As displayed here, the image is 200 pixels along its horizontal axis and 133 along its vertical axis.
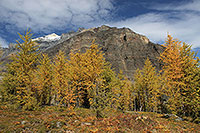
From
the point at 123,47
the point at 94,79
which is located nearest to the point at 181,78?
the point at 94,79

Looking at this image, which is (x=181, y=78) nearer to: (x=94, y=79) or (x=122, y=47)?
(x=94, y=79)

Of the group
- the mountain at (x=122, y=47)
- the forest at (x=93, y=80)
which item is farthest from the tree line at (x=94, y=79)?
the mountain at (x=122, y=47)

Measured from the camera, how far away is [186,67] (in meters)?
14.8

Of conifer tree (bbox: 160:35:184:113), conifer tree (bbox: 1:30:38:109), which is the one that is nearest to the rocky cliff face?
conifer tree (bbox: 160:35:184:113)

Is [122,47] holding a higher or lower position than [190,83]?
higher

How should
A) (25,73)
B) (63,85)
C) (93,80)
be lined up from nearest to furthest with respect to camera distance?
(25,73) → (63,85) → (93,80)

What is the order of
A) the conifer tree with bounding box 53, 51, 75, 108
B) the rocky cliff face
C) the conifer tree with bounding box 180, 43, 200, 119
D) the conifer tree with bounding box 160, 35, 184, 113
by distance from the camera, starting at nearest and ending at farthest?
the conifer tree with bounding box 180, 43, 200, 119, the conifer tree with bounding box 160, 35, 184, 113, the conifer tree with bounding box 53, 51, 75, 108, the rocky cliff face

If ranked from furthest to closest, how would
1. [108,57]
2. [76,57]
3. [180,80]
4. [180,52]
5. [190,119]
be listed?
[108,57] → [76,57] → [180,52] → [180,80] → [190,119]

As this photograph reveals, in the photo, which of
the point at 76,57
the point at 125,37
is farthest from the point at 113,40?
the point at 76,57

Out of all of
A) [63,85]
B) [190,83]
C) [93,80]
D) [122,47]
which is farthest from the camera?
[122,47]

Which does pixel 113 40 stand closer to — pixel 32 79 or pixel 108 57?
pixel 108 57

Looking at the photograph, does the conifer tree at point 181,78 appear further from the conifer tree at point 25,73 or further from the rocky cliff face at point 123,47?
the rocky cliff face at point 123,47

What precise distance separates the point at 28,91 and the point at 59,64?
5915 millimetres

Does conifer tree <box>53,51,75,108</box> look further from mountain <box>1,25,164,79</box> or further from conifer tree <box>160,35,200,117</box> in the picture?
mountain <box>1,25,164,79</box>
